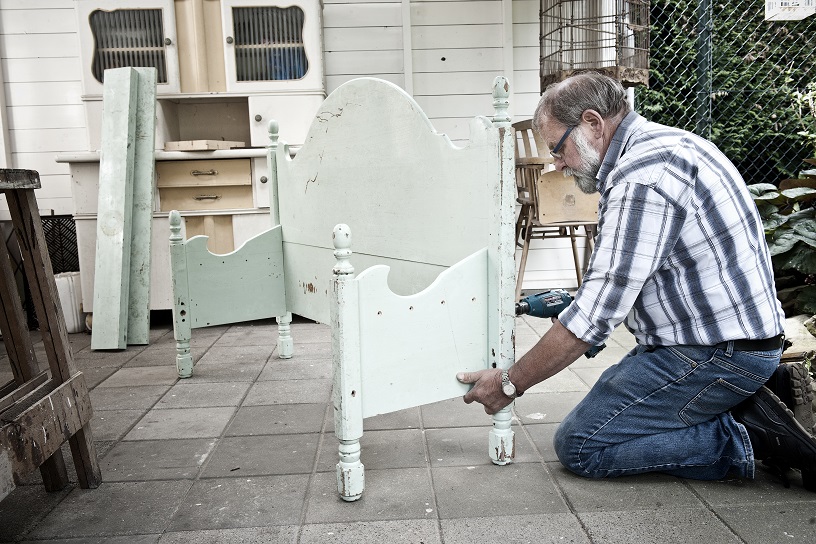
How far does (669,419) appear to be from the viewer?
192 centimetres

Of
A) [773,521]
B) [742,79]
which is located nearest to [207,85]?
[773,521]

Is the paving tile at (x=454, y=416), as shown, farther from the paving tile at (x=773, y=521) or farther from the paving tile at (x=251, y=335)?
the paving tile at (x=251, y=335)

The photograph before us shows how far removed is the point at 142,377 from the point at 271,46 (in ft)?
7.69

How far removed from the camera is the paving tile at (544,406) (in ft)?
8.45

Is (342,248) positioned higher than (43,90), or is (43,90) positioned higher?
(43,90)

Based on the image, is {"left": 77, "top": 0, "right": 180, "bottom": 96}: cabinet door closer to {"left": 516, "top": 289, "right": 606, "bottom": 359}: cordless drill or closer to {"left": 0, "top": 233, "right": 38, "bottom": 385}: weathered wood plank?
{"left": 0, "top": 233, "right": 38, "bottom": 385}: weathered wood plank

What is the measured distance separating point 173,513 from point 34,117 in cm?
397

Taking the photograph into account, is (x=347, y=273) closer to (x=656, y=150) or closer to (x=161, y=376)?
(x=656, y=150)

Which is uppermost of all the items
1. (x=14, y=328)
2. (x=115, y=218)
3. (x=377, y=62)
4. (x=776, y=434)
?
(x=377, y=62)

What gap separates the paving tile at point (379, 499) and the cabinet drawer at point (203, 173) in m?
2.66

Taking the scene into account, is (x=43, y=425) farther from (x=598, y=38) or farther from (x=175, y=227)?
(x=598, y=38)

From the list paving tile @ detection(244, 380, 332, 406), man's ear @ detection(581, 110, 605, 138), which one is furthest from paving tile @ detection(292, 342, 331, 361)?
man's ear @ detection(581, 110, 605, 138)

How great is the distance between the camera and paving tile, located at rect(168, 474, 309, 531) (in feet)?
5.89

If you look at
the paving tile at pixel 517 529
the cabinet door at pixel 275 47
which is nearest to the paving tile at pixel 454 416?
the paving tile at pixel 517 529
